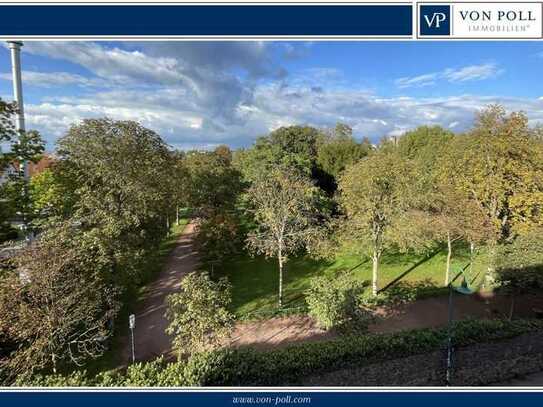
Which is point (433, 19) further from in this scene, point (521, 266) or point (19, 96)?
point (521, 266)

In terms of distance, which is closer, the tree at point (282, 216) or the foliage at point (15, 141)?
the foliage at point (15, 141)

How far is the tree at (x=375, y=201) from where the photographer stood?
44.2 feet

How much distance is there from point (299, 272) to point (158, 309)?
7.01 m

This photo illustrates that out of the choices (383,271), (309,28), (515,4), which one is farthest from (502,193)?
(309,28)

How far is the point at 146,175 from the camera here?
12.4 m

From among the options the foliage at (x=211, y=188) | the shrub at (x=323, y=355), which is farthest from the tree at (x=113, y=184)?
the foliage at (x=211, y=188)

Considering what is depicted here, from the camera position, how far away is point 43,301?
7781 millimetres

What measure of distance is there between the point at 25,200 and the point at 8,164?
A: 82cm

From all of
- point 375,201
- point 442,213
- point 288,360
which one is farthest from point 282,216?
point 288,360

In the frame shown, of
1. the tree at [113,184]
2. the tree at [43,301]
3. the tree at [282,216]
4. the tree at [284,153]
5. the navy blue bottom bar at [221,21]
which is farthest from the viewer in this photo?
the tree at [284,153]

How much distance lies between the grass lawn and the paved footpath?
233cm

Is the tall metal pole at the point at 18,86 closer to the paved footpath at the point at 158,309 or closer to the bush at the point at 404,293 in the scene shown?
the paved footpath at the point at 158,309

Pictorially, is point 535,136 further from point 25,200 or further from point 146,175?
point 25,200

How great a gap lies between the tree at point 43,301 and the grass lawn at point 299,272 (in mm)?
6161
